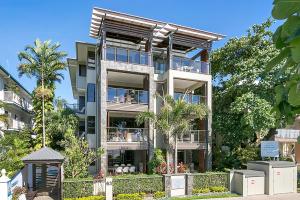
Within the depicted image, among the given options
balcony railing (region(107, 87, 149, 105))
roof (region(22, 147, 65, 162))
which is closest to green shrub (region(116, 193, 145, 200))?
roof (region(22, 147, 65, 162))

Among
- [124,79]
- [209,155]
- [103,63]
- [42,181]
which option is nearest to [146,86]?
[124,79]

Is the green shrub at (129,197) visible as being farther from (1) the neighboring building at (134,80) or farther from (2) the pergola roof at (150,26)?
(2) the pergola roof at (150,26)

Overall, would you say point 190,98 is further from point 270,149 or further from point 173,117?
point 270,149

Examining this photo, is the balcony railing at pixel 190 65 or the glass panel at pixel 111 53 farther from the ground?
the glass panel at pixel 111 53

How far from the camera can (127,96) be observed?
981 inches

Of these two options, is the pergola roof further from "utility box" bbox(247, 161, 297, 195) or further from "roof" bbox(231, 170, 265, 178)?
"roof" bbox(231, 170, 265, 178)

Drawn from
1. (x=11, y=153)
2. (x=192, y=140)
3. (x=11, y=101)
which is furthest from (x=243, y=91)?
(x=11, y=101)

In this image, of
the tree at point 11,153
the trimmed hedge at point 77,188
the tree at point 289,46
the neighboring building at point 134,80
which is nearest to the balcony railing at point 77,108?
the neighboring building at point 134,80

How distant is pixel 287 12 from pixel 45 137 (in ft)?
104

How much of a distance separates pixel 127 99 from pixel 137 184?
7.76m

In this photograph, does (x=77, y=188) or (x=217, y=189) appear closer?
A: (x=77, y=188)

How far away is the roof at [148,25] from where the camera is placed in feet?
76.8

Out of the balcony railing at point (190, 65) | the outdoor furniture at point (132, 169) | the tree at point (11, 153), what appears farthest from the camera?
the balcony railing at point (190, 65)

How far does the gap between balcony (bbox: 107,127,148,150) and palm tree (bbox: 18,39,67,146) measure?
11.2 metres
